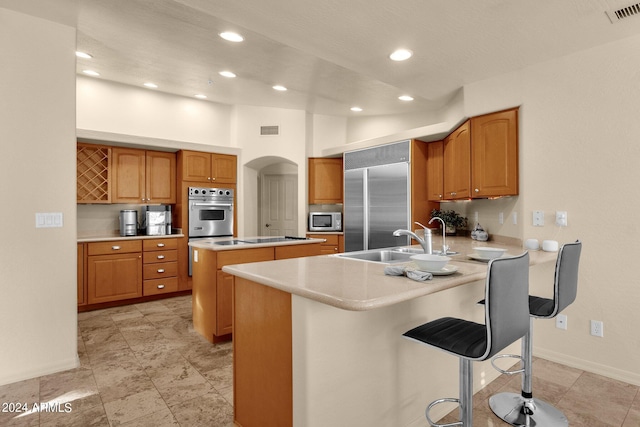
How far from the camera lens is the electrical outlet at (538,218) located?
9.47ft

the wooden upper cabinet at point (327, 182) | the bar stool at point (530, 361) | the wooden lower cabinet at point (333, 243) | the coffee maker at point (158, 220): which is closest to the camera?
the bar stool at point (530, 361)

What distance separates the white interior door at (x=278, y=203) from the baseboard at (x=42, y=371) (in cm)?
404

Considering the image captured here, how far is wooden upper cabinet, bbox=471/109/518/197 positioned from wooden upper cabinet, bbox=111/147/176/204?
4.13m

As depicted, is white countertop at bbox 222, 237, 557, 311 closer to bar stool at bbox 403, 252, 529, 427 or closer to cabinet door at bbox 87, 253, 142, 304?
bar stool at bbox 403, 252, 529, 427

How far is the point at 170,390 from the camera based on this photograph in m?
2.31

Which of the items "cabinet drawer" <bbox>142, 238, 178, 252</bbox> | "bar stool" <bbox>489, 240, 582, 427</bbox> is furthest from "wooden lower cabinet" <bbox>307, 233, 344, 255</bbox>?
"bar stool" <bbox>489, 240, 582, 427</bbox>

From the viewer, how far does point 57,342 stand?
2.63m

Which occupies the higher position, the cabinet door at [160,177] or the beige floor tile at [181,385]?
the cabinet door at [160,177]

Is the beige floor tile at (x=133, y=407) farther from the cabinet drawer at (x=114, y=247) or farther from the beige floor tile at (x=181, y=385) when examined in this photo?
the cabinet drawer at (x=114, y=247)

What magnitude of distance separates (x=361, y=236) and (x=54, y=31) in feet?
13.0

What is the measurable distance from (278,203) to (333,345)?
5197 mm

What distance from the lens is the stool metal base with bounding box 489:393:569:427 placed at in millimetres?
1955

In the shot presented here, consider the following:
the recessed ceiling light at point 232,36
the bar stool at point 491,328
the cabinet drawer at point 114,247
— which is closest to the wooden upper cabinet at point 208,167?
the cabinet drawer at point 114,247

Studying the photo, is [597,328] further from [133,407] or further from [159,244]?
[159,244]
